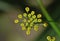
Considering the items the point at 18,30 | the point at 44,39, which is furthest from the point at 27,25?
the point at 18,30

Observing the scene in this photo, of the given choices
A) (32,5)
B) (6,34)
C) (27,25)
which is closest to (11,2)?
(32,5)

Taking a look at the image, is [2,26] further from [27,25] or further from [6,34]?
[27,25]

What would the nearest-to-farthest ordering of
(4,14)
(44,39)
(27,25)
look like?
(27,25) < (44,39) < (4,14)

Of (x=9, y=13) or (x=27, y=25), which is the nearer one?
(x=27, y=25)

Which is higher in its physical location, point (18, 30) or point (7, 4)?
point (7, 4)

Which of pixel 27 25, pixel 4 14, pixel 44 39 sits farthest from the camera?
pixel 4 14

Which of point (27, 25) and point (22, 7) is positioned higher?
point (22, 7)

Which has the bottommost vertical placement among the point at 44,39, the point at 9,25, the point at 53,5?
the point at 44,39

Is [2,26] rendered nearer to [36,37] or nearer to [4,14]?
[4,14]

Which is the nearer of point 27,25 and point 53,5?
point 27,25
